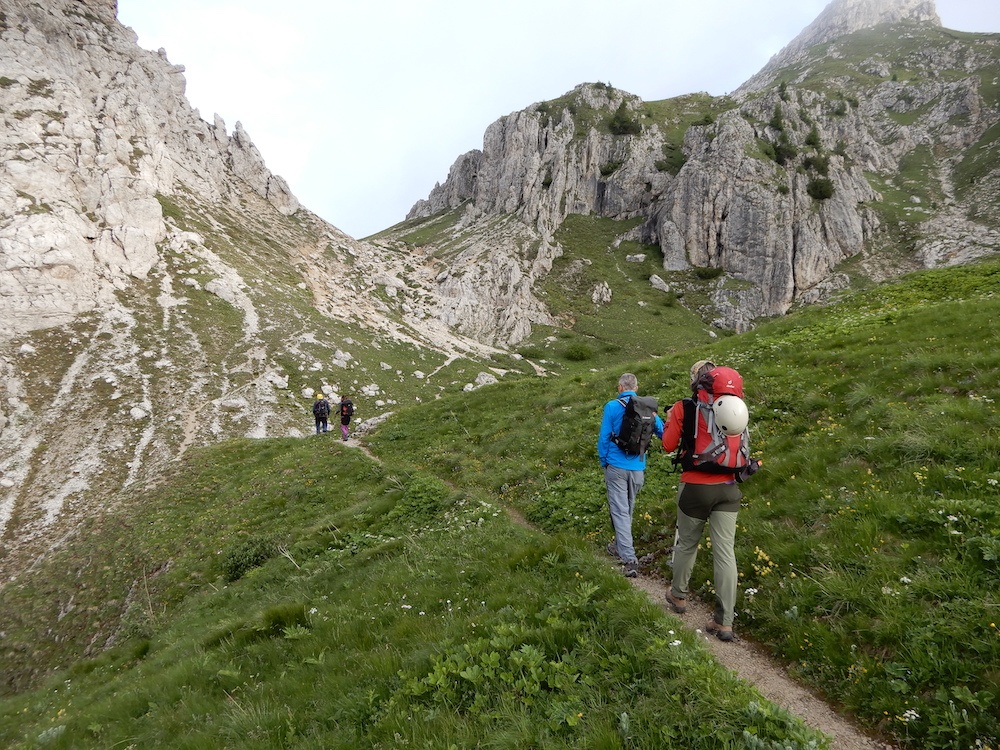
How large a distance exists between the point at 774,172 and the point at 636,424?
349 ft

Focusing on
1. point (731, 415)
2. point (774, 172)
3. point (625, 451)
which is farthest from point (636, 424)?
point (774, 172)

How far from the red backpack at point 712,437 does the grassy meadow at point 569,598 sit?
190 cm

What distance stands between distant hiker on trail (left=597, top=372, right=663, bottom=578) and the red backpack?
178 centimetres

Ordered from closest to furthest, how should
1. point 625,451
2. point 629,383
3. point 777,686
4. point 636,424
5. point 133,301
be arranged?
point 777,686 → point 636,424 → point 625,451 → point 629,383 → point 133,301

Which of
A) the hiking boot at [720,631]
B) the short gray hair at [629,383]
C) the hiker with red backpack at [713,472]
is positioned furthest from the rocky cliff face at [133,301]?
the hiking boot at [720,631]

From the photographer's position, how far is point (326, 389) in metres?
40.7

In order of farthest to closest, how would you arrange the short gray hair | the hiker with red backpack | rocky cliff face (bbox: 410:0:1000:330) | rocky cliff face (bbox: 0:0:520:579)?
rocky cliff face (bbox: 410:0:1000:330), rocky cliff face (bbox: 0:0:520:579), the short gray hair, the hiker with red backpack

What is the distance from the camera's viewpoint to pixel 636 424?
841cm

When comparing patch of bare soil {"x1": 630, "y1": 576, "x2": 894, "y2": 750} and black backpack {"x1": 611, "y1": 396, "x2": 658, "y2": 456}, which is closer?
patch of bare soil {"x1": 630, "y1": 576, "x2": 894, "y2": 750}

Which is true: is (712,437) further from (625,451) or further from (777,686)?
(777,686)

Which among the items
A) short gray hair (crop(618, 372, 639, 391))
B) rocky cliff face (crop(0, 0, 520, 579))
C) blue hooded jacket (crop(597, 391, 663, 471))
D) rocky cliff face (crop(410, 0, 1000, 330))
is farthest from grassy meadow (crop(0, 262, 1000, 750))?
rocky cliff face (crop(410, 0, 1000, 330))

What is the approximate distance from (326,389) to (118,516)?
797 inches

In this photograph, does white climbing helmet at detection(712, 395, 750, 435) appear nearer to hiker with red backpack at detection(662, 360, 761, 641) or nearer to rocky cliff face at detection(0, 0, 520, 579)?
hiker with red backpack at detection(662, 360, 761, 641)

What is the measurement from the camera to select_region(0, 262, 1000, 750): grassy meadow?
14.1 ft
